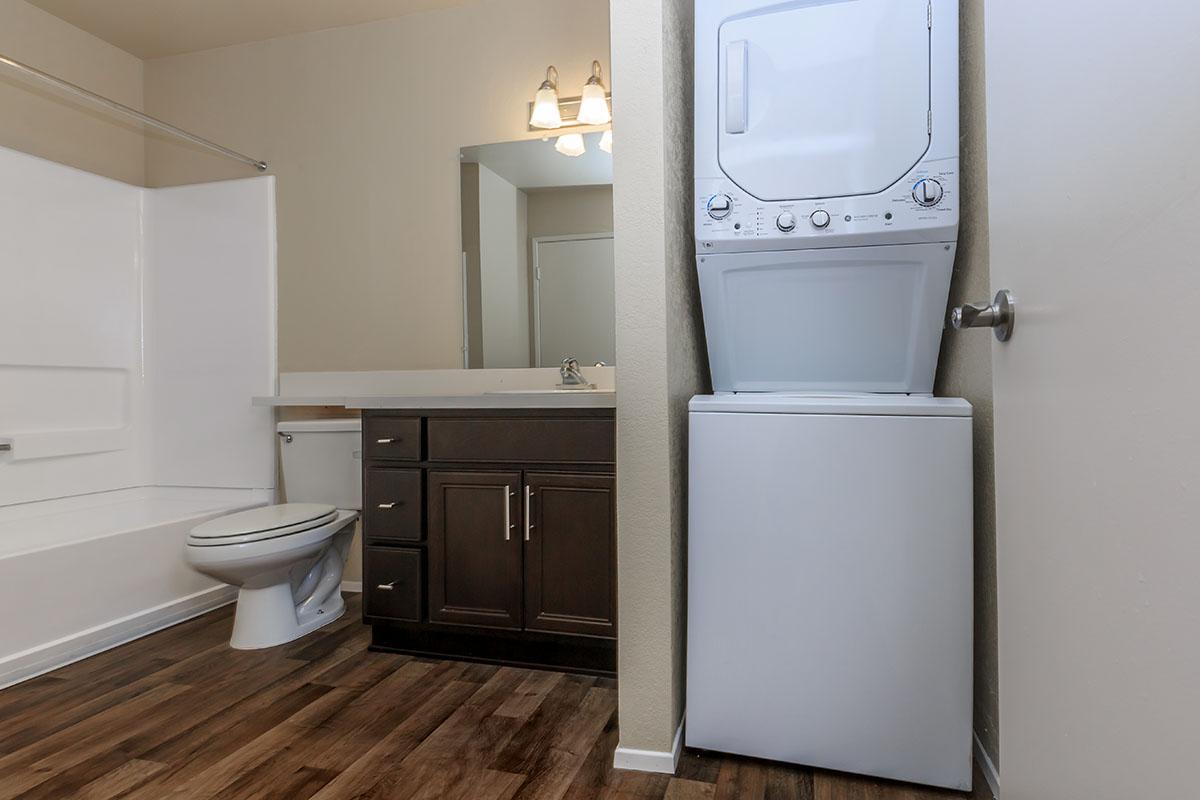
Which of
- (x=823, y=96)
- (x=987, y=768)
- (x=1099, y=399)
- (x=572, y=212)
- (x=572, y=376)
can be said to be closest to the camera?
(x=1099, y=399)

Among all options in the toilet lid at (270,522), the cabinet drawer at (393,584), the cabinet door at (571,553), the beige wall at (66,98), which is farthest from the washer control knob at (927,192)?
the beige wall at (66,98)

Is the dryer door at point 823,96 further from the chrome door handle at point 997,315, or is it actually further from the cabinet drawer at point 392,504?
the cabinet drawer at point 392,504

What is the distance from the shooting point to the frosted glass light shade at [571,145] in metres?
2.68

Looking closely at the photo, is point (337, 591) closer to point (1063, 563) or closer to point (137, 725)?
point (137, 725)

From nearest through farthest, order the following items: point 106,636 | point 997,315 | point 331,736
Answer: point 997,315, point 331,736, point 106,636

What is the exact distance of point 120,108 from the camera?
2697 mm

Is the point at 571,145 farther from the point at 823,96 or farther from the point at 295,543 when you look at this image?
the point at 295,543

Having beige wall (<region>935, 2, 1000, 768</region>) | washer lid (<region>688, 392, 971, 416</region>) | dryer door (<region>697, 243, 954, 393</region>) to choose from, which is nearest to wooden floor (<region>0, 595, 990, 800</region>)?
beige wall (<region>935, 2, 1000, 768</region>)

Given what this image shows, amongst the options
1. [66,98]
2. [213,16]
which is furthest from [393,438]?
[66,98]

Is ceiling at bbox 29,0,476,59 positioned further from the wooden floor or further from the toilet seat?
the wooden floor

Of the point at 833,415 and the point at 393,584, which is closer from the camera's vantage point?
the point at 833,415

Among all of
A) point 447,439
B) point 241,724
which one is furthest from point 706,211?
point 241,724

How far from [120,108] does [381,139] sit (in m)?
0.98

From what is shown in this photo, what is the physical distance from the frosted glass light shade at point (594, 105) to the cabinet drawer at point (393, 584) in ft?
5.61
